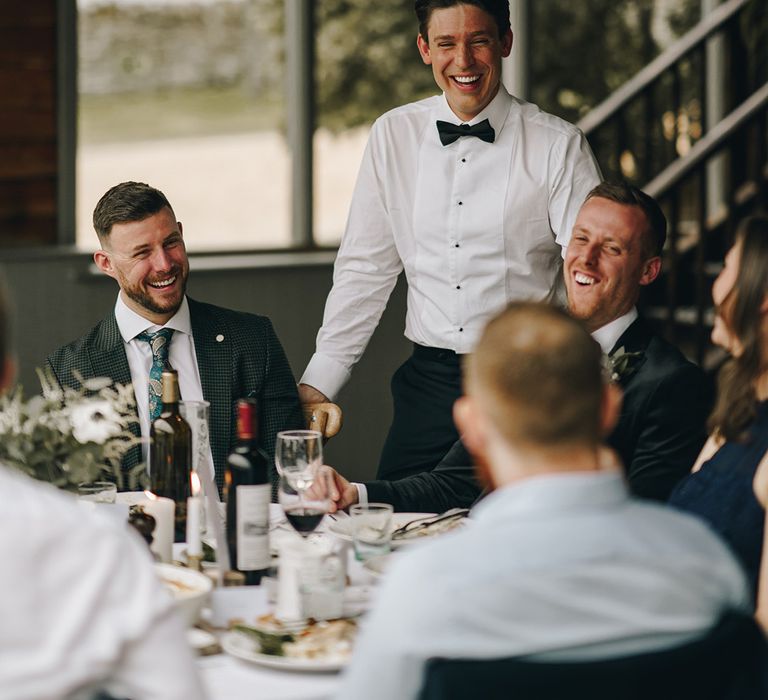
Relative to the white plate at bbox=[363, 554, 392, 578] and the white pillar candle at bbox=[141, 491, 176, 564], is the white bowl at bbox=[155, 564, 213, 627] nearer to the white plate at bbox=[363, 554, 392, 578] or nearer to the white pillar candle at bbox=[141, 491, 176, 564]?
the white pillar candle at bbox=[141, 491, 176, 564]

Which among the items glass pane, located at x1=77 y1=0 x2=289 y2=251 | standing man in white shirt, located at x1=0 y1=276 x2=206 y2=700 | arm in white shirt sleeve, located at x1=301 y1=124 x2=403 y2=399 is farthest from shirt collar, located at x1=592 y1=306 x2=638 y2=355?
glass pane, located at x1=77 y1=0 x2=289 y2=251

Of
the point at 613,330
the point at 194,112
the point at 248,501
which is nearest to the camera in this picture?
the point at 248,501

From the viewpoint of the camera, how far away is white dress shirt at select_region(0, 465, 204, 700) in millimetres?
1173

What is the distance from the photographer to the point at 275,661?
1.61 meters

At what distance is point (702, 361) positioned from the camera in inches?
185

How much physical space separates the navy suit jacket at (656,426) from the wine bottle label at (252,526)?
58 cm

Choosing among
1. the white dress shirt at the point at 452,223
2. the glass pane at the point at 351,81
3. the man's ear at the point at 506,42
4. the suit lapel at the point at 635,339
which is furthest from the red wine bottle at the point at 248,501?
the glass pane at the point at 351,81

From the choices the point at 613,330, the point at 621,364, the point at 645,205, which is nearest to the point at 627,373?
the point at 621,364

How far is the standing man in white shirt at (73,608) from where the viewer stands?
117 centimetres

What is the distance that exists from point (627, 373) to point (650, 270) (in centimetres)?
31

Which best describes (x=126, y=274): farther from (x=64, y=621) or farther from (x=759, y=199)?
(x=759, y=199)

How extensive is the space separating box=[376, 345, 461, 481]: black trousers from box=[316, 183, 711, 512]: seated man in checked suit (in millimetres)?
571

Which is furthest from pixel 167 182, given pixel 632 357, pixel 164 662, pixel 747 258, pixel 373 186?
pixel 164 662

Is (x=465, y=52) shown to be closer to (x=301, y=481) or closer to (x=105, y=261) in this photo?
(x=105, y=261)
